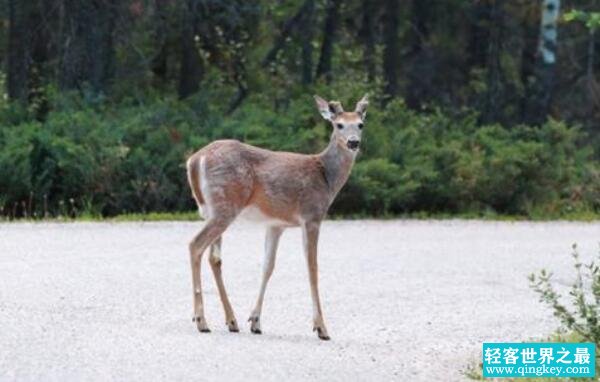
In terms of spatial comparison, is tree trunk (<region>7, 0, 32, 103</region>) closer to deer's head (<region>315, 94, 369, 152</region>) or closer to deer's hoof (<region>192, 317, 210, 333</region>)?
deer's head (<region>315, 94, 369, 152</region>)

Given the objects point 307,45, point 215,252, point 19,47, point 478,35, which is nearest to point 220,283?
point 215,252

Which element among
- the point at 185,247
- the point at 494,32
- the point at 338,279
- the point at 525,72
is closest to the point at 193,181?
the point at 338,279

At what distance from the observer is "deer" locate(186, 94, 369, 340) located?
12.5m

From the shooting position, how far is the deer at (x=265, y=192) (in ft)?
40.9

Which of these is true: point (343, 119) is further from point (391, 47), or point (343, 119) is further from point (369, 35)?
point (369, 35)

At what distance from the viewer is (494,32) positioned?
117ft

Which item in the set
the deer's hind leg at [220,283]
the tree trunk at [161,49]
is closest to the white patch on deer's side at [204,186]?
the deer's hind leg at [220,283]

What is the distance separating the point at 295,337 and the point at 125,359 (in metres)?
1.88

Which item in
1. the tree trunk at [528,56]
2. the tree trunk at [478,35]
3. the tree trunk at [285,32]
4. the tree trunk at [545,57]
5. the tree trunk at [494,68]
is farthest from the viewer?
the tree trunk at [478,35]

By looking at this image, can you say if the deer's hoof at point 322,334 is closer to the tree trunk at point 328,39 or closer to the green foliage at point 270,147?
the green foliage at point 270,147

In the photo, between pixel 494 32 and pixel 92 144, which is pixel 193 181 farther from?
pixel 494 32

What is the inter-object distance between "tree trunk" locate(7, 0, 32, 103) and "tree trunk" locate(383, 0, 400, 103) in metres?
10.1

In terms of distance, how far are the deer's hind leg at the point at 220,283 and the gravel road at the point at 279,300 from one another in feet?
0.66

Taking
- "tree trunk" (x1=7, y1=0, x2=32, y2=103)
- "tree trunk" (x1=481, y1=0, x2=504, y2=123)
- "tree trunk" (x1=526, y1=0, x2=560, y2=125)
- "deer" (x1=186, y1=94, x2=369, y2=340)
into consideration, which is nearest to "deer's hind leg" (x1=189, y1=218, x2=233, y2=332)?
"deer" (x1=186, y1=94, x2=369, y2=340)
